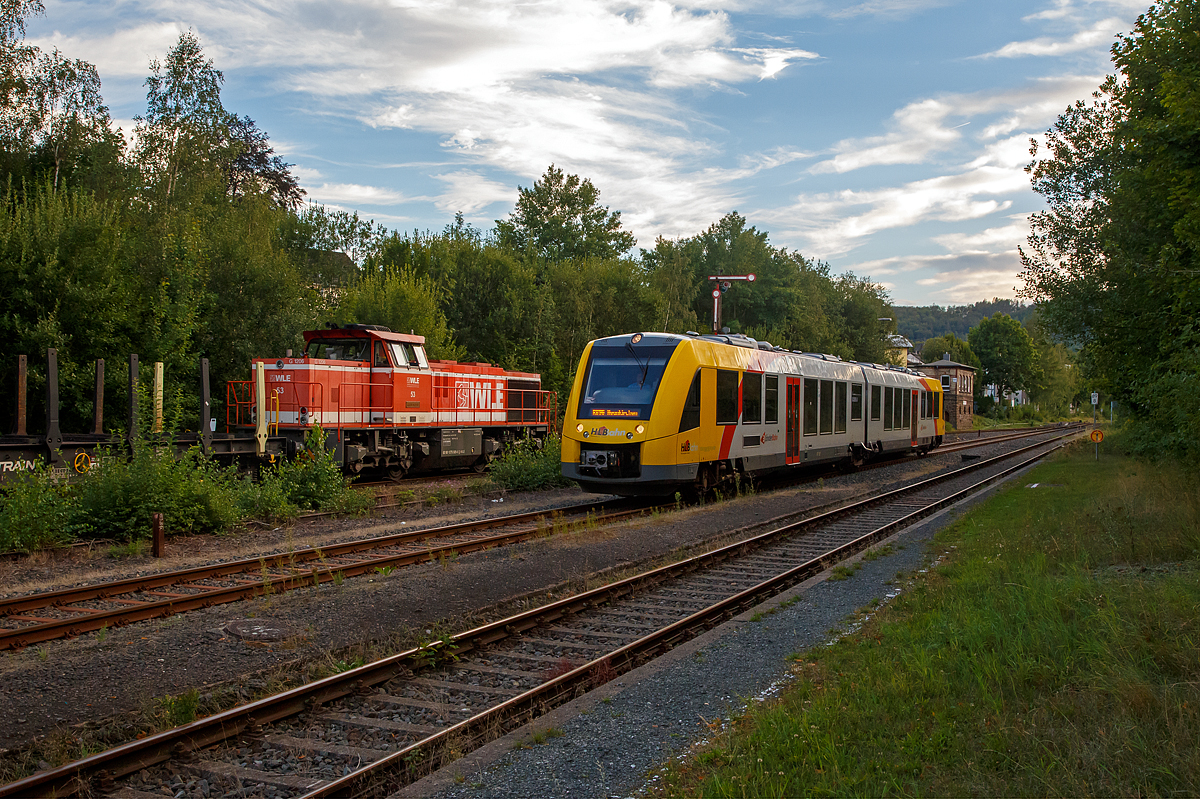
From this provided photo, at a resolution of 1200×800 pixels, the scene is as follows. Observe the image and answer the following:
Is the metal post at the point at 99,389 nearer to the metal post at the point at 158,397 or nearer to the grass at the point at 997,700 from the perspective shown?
the metal post at the point at 158,397

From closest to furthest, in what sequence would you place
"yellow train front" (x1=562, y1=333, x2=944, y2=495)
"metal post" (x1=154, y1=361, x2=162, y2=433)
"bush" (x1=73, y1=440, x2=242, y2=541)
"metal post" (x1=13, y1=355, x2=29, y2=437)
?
"bush" (x1=73, y1=440, x2=242, y2=541) → "metal post" (x1=13, y1=355, x2=29, y2=437) → "metal post" (x1=154, y1=361, x2=162, y2=433) → "yellow train front" (x1=562, y1=333, x2=944, y2=495)

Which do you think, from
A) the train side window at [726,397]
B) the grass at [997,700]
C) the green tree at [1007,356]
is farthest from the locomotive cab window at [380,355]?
the green tree at [1007,356]

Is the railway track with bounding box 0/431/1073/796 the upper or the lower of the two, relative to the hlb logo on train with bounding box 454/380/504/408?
lower

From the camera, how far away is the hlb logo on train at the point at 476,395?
23.2m

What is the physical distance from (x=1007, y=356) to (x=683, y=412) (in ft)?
327

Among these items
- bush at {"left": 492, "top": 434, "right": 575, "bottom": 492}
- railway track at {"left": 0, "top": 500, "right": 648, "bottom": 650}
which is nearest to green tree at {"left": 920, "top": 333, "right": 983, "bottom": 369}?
bush at {"left": 492, "top": 434, "right": 575, "bottom": 492}

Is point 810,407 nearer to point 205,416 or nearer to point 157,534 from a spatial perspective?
point 205,416

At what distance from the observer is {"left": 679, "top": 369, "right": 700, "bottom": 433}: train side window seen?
15430 millimetres

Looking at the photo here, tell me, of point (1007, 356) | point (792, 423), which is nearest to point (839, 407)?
point (792, 423)

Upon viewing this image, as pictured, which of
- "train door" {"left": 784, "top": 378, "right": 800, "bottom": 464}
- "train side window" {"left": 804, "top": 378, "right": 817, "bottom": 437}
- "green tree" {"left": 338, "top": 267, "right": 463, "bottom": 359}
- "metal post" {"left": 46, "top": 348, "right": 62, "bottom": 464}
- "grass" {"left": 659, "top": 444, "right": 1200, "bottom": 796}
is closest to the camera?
"grass" {"left": 659, "top": 444, "right": 1200, "bottom": 796}

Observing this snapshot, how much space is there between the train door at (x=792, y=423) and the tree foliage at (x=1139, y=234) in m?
7.38

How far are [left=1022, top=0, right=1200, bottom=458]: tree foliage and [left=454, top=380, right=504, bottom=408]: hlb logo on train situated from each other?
16510 mm

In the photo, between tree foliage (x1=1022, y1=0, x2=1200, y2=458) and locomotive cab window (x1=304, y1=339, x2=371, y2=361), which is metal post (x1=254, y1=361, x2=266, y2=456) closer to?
locomotive cab window (x1=304, y1=339, x2=371, y2=361)

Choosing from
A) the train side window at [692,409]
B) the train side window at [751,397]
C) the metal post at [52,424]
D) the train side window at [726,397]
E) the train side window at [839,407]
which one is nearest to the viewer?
the metal post at [52,424]
